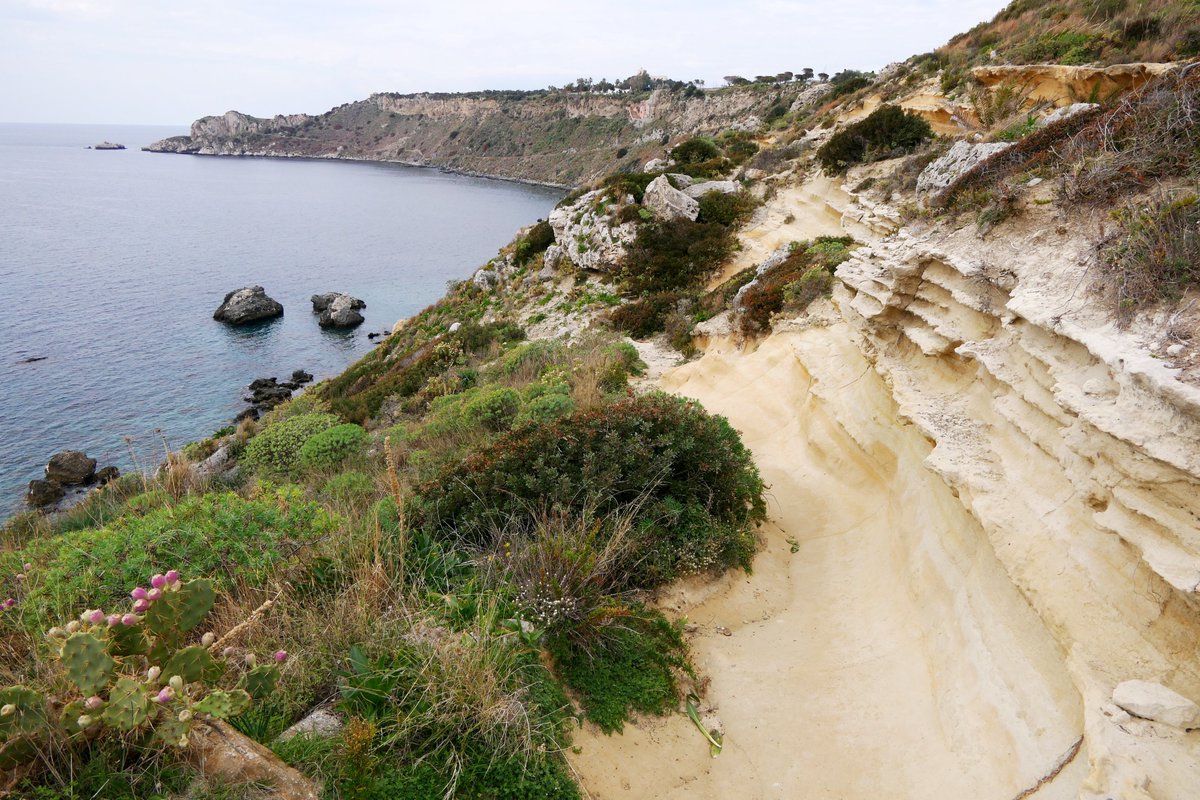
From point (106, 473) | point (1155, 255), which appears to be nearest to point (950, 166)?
point (1155, 255)

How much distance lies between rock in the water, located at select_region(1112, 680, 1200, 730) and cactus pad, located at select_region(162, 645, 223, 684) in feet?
15.3

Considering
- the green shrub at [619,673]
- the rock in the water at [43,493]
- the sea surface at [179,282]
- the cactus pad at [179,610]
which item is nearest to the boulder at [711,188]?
the sea surface at [179,282]

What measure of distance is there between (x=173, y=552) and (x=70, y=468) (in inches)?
746

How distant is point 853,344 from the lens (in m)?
9.05

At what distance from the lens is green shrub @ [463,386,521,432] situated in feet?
31.6

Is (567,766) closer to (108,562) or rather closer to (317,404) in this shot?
(108,562)

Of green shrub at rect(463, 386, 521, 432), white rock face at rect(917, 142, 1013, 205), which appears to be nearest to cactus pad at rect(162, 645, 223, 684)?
green shrub at rect(463, 386, 521, 432)

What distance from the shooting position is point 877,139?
20.0 m

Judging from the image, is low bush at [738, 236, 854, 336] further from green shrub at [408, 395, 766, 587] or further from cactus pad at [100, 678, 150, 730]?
cactus pad at [100, 678, 150, 730]

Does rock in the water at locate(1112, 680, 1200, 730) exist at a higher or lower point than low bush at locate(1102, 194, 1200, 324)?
lower

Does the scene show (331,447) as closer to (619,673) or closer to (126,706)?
(619,673)

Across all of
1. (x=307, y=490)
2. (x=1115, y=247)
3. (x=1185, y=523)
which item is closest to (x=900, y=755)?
(x=1185, y=523)

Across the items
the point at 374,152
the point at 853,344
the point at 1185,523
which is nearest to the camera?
the point at 1185,523

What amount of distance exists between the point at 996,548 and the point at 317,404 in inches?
804
